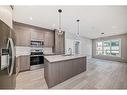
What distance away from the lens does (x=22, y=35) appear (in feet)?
14.0

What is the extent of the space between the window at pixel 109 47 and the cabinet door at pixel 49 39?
589cm

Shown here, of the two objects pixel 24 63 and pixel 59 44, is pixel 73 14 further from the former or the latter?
pixel 24 63

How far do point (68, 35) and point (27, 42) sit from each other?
350 cm

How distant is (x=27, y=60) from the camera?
13.8 feet

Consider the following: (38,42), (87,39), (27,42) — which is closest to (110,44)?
(87,39)

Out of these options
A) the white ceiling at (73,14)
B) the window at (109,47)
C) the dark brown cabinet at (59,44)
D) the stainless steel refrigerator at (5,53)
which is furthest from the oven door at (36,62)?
the window at (109,47)

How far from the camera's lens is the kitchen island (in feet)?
8.23

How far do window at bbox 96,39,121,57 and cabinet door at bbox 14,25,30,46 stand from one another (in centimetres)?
735

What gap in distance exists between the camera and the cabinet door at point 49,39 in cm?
522

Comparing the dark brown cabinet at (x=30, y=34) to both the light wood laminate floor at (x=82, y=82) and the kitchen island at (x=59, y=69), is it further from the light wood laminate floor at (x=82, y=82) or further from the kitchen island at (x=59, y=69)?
the kitchen island at (x=59, y=69)

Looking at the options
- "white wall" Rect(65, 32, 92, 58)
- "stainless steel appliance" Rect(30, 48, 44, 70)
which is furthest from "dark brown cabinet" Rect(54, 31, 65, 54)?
"stainless steel appliance" Rect(30, 48, 44, 70)

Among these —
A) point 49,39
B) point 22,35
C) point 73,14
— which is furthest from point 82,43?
point 22,35

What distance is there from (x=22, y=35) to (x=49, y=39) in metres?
1.62

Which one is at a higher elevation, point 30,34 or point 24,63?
point 30,34
